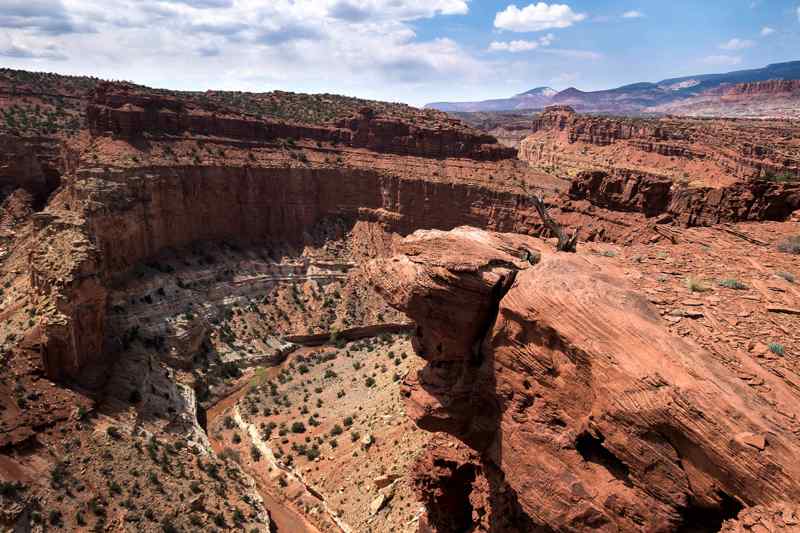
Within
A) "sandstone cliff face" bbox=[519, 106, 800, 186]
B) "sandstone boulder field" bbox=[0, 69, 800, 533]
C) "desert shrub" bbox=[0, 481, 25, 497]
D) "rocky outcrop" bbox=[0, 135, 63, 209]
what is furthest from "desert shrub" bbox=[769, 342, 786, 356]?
"sandstone cliff face" bbox=[519, 106, 800, 186]

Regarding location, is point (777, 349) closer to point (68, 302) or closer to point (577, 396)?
point (577, 396)

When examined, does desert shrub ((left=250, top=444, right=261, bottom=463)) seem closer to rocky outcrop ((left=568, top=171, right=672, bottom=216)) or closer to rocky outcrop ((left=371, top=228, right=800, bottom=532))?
→ rocky outcrop ((left=371, top=228, right=800, bottom=532))

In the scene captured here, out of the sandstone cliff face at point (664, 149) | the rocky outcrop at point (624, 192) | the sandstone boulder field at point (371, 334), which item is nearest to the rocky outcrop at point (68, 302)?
the sandstone boulder field at point (371, 334)

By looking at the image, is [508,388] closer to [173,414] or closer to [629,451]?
[629,451]

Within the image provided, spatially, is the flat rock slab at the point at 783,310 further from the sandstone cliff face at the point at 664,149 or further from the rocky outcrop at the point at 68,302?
the sandstone cliff face at the point at 664,149

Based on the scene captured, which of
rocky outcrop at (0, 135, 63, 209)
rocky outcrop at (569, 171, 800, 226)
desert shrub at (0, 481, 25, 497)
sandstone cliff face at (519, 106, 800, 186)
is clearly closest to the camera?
desert shrub at (0, 481, 25, 497)

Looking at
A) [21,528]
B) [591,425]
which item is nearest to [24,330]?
[21,528]
